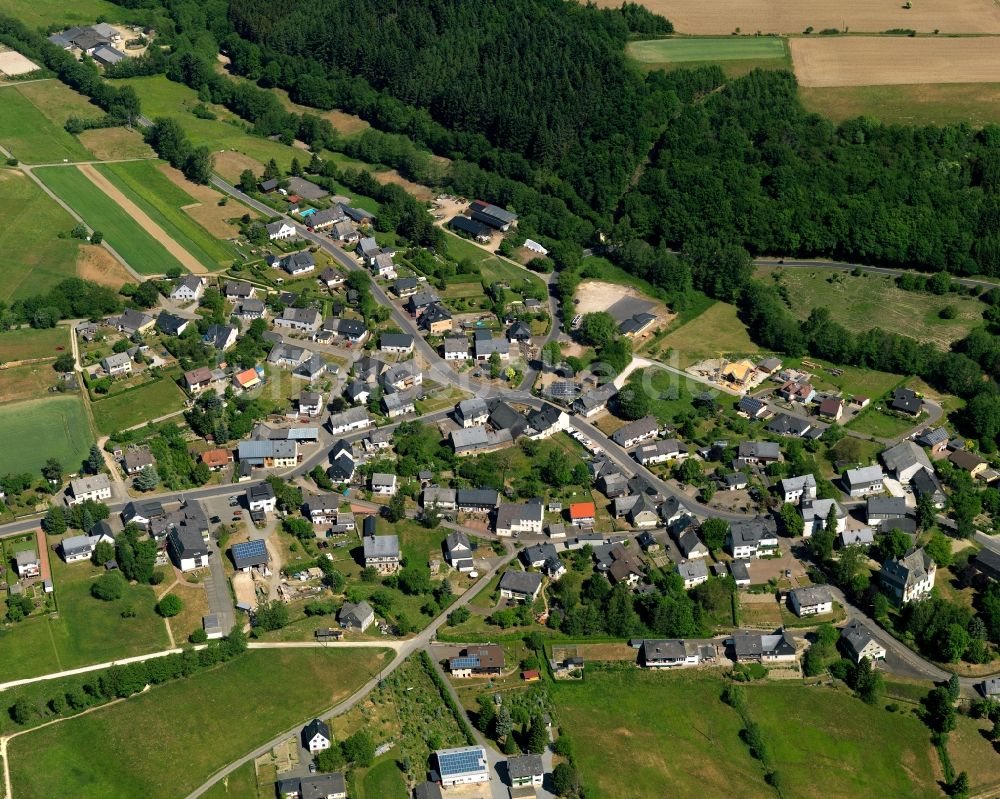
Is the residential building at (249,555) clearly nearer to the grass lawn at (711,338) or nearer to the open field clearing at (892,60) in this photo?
the grass lawn at (711,338)

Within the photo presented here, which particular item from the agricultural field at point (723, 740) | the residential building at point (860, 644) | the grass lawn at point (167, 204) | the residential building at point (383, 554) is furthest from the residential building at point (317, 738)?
the grass lawn at point (167, 204)

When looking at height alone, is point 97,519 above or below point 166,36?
below

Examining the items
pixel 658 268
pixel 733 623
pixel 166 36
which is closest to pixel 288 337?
pixel 658 268

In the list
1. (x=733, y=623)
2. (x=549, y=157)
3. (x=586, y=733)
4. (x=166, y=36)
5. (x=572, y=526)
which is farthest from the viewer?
(x=166, y=36)

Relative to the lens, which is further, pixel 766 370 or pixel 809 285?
pixel 809 285

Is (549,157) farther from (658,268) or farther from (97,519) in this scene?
(97,519)
